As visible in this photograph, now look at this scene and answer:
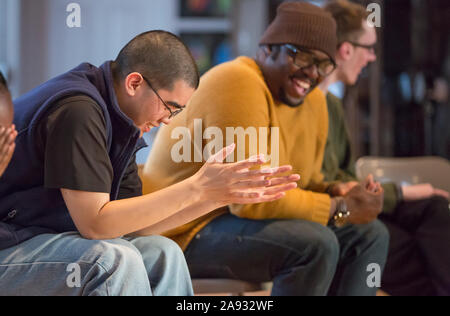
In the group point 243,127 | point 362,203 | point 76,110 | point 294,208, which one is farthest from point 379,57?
point 76,110

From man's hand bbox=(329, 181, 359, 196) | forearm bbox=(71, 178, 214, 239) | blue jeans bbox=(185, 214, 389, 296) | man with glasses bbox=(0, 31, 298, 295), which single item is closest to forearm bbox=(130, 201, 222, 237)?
man with glasses bbox=(0, 31, 298, 295)

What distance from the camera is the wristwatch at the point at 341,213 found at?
5.20 feet

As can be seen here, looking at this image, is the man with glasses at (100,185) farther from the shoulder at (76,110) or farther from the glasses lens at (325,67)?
the glasses lens at (325,67)

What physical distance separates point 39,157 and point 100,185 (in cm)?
15

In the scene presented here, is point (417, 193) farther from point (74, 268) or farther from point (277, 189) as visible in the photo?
point (74, 268)

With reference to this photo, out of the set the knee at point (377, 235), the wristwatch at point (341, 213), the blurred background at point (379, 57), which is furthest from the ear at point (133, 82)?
the blurred background at point (379, 57)

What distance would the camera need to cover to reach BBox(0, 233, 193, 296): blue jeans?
1016 mm

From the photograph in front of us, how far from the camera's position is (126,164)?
1166 mm

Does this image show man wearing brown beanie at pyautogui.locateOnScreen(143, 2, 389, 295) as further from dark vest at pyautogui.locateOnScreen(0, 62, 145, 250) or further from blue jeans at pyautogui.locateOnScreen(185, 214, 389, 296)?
dark vest at pyautogui.locateOnScreen(0, 62, 145, 250)

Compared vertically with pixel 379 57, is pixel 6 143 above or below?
above

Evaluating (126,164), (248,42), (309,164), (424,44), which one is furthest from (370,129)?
(126,164)

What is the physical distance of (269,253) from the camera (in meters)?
1.47

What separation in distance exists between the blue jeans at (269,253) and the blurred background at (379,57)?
3.03m

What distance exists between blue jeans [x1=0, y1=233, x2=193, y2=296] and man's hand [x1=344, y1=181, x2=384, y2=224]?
27.5 inches
